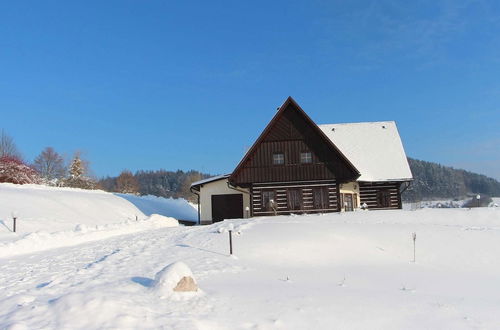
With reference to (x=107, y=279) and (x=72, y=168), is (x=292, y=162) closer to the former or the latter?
(x=107, y=279)

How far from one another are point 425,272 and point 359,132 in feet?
69.4

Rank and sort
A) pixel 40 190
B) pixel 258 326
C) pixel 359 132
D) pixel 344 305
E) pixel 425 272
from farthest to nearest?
pixel 359 132 → pixel 40 190 → pixel 425 272 → pixel 344 305 → pixel 258 326

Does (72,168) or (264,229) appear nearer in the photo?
(264,229)

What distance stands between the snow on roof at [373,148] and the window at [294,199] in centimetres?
428

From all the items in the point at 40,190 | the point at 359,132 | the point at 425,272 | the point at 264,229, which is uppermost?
the point at 359,132

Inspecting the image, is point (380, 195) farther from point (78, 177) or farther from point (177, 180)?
point (177, 180)

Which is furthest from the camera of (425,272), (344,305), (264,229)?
(264,229)

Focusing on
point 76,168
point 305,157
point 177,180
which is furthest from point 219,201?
point 177,180

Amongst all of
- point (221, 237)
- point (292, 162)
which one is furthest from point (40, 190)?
point (221, 237)

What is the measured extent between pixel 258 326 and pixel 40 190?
26590 millimetres

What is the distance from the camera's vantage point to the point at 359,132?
32.3 meters

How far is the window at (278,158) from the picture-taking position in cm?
2683

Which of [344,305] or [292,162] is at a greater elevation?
[292,162]

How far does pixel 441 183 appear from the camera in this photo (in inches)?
4695
